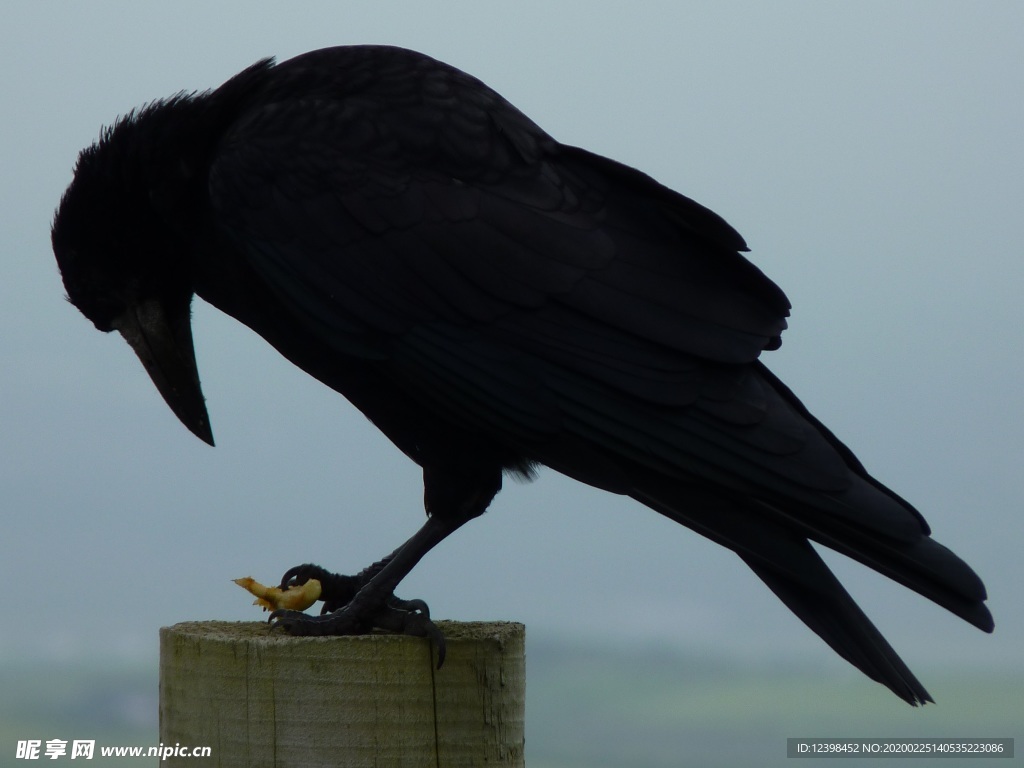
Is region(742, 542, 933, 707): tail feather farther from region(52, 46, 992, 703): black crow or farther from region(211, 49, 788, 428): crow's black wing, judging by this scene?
region(211, 49, 788, 428): crow's black wing

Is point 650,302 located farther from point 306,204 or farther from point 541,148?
point 306,204

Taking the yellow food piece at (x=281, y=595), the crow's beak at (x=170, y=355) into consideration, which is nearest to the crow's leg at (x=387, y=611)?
the yellow food piece at (x=281, y=595)

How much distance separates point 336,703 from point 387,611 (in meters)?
0.40

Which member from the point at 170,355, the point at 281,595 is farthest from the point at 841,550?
the point at 170,355

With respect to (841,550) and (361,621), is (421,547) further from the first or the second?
(841,550)

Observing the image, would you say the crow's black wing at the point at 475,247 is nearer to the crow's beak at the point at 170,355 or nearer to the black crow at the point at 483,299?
the black crow at the point at 483,299

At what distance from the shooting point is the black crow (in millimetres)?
2887

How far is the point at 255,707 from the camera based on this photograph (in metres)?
2.79

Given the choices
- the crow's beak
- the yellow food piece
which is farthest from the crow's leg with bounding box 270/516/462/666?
the crow's beak

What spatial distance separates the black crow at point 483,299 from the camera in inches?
114

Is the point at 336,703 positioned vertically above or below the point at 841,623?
below

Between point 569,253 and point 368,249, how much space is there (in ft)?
1.70

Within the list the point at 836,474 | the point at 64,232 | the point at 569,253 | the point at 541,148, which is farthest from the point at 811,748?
the point at 64,232

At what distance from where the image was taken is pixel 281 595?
10.8 feet
